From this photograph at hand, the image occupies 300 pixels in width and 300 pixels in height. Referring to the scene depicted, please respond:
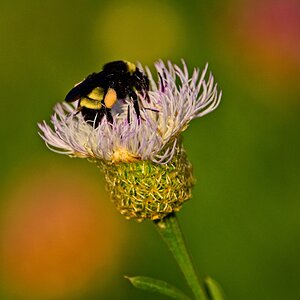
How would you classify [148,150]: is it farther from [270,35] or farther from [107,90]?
[270,35]

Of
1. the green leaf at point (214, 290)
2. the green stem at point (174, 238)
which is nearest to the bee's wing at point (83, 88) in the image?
the green stem at point (174, 238)

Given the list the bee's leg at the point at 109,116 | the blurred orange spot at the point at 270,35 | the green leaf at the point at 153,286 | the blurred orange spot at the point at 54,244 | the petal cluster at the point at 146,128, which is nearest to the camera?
the green leaf at the point at 153,286

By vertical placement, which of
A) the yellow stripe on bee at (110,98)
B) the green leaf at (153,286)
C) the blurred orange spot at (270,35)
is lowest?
the green leaf at (153,286)

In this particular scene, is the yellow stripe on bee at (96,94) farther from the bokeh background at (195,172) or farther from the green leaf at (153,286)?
the bokeh background at (195,172)

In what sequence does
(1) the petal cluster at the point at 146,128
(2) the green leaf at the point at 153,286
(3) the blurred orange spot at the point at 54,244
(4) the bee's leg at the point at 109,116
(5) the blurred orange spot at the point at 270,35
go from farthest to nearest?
1. (5) the blurred orange spot at the point at 270,35
2. (3) the blurred orange spot at the point at 54,244
3. (4) the bee's leg at the point at 109,116
4. (1) the petal cluster at the point at 146,128
5. (2) the green leaf at the point at 153,286

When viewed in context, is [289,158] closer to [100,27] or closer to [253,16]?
[253,16]

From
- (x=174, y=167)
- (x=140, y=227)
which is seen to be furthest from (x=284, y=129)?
(x=174, y=167)

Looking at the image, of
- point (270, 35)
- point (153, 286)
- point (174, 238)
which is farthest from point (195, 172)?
point (153, 286)
